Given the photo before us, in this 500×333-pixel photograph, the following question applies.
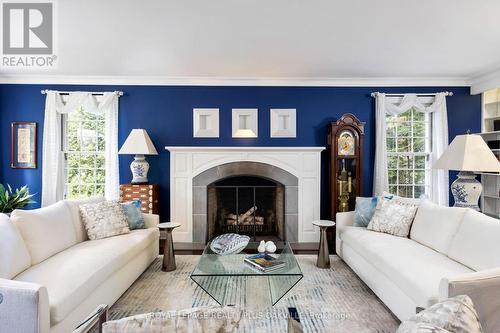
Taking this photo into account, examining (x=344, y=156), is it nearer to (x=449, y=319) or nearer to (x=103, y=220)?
(x=103, y=220)

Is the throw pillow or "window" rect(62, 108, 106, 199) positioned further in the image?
"window" rect(62, 108, 106, 199)

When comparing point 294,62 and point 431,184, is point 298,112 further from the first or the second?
point 431,184

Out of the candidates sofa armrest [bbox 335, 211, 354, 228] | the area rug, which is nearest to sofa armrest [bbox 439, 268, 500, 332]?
the area rug

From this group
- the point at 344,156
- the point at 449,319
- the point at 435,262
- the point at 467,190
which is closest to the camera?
the point at 449,319

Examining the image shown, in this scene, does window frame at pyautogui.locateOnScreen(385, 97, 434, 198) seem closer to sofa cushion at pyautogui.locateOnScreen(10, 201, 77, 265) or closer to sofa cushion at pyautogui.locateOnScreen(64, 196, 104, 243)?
sofa cushion at pyautogui.locateOnScreen(64, 196, 104, 243)

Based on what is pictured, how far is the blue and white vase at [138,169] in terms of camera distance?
4.08m

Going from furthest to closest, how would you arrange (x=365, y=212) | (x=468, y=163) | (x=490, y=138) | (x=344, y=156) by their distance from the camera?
(x=490, y=138), (x=344, y=156), (x=365, y=212), (x=468, y=163)

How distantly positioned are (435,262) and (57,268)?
9.53 feet

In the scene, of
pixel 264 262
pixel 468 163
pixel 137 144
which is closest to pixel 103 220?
pixel 137 144

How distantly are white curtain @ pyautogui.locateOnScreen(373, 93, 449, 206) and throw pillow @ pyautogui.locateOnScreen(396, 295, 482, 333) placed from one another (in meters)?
3.58

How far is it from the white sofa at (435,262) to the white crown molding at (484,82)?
8.50 ft

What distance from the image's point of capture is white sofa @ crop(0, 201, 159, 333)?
4.84 ft

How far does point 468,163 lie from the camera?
2.55m

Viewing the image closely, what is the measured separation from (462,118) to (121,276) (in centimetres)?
531
